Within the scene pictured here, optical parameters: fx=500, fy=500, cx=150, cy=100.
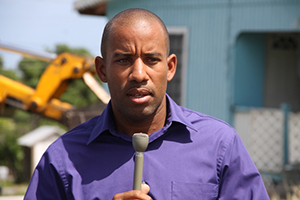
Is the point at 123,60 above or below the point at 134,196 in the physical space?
above

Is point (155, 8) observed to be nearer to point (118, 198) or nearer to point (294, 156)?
point (294, 156)

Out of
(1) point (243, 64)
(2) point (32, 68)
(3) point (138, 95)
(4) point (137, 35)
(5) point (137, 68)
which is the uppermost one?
(4) point (137, 35)

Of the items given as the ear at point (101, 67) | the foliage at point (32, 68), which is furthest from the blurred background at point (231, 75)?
the foliage at point (32, 68)

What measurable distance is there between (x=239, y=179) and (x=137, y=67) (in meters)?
0.61

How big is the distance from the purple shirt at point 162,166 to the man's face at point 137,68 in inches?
4.9

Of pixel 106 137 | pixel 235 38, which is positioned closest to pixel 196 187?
pixel 106 137

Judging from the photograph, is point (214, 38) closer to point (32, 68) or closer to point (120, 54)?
point (120, 54)

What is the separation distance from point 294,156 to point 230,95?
169 cm

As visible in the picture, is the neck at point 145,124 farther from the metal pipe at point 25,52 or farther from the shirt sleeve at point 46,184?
the metal pipe at point 25,52

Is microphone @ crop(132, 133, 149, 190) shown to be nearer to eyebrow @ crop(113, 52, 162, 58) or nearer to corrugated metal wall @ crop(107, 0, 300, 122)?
eyebrow @ crop(113, 52, 162, 58)

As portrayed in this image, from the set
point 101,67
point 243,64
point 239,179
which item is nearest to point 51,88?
point 243,64

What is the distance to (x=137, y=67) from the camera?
2029 mm

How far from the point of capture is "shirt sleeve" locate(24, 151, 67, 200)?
2076 mm

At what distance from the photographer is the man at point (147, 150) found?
2.01 metres
